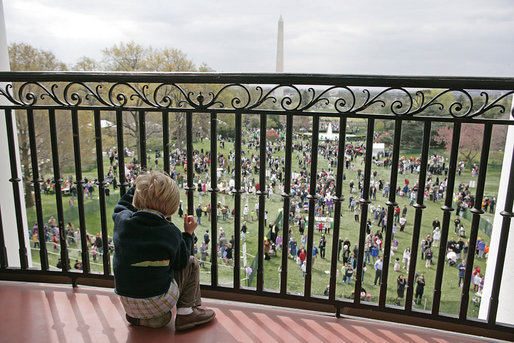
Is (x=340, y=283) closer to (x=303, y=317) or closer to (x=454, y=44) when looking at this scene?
(x=303, y=317)

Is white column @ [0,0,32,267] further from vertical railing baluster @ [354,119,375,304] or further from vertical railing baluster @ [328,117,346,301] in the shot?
vertical railing baluster @ [354,119,375,304]

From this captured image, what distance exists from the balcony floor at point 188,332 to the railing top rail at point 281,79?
3.25 ft

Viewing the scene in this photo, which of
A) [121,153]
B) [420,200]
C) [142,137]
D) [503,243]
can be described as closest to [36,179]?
[121,153]

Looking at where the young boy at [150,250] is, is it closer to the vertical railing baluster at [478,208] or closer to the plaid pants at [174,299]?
the plaid pants at [174,299]

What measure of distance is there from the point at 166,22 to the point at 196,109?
98.4 feet

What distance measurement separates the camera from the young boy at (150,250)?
121 centimetres

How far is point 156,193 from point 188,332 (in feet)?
1.94

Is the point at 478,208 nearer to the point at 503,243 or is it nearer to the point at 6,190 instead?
the point at 503,243

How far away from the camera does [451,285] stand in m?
10.7

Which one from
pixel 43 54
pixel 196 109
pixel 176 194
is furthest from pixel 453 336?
pixel 43 54

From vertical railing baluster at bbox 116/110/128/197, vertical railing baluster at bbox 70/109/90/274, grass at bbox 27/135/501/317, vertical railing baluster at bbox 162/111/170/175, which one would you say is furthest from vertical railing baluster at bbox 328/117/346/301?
grass at bbox 27/135/501/317

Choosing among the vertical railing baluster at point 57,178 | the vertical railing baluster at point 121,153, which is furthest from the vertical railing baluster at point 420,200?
the vertical railing baluster at point 57,178

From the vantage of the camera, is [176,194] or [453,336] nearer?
[176,194]

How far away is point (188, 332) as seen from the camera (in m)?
1.39
